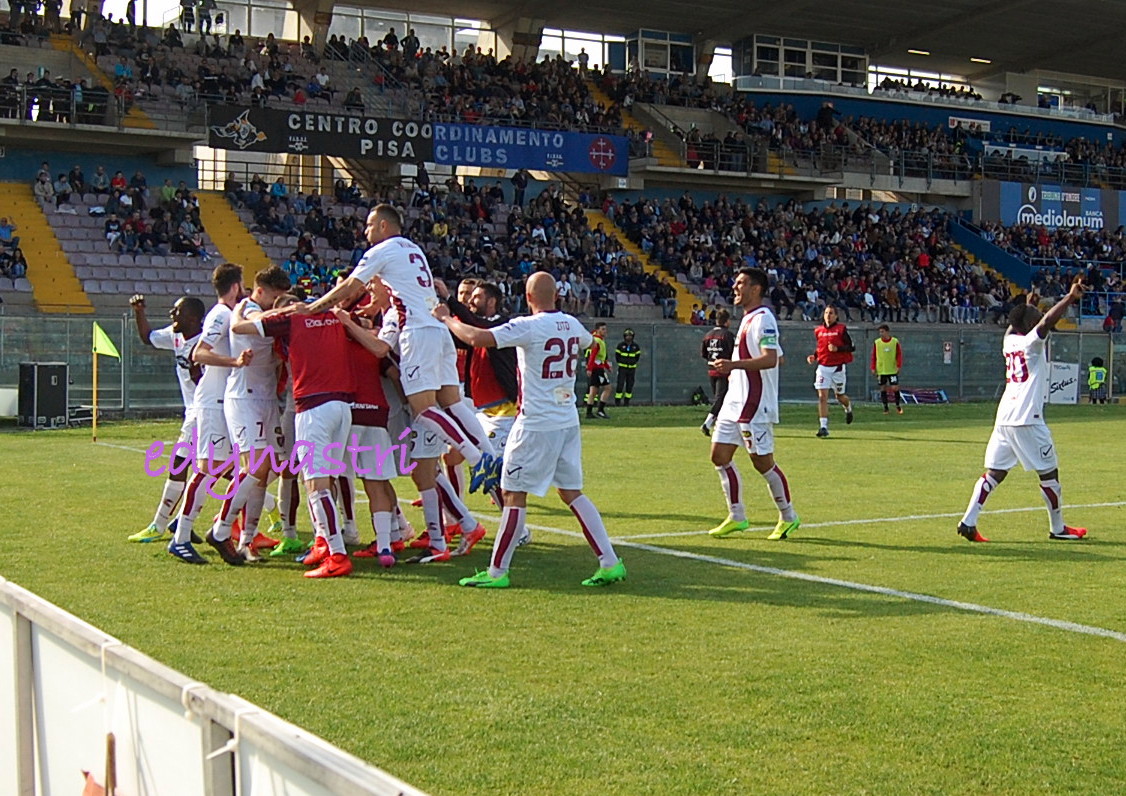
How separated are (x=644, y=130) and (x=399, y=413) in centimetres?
3678

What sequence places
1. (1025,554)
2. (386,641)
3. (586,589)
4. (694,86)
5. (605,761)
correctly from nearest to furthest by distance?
1. (605,761)
2. (386,641)
3. (586,589)
4. (1025,554)
5. (694,86)

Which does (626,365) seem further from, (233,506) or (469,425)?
(233,506)

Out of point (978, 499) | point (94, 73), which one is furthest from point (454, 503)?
point (94, 73)

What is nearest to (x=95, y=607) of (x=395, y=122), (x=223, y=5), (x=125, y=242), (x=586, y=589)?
(x=586, y=589)

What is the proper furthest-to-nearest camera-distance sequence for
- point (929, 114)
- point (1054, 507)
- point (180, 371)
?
point (929, 114)
point (1054, 507)
point (180, 371)

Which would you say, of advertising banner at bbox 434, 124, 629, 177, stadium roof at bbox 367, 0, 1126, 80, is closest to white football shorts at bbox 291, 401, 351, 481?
advertising banner at bbox 434, 124, 629, 177

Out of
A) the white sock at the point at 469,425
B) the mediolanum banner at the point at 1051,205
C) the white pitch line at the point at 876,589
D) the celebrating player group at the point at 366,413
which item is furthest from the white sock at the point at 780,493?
the mediolanum banner at the point at 1051,205

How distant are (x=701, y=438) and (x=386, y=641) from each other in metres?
15.7

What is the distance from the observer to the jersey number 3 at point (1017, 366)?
1123cm

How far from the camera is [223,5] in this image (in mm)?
43469

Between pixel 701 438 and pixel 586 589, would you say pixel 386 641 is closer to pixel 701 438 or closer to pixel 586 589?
pixel 586 589

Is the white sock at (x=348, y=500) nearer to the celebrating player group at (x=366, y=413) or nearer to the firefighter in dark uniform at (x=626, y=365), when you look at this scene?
the celebrating player group at (x=366, y=413)

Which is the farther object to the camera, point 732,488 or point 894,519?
point 894,519

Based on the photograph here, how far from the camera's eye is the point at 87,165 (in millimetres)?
36812
